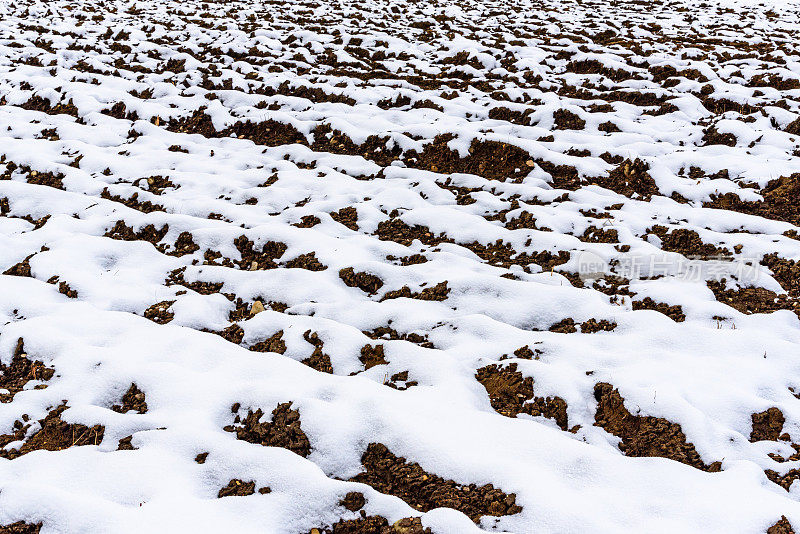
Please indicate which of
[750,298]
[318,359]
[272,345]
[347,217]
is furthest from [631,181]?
[272,345]

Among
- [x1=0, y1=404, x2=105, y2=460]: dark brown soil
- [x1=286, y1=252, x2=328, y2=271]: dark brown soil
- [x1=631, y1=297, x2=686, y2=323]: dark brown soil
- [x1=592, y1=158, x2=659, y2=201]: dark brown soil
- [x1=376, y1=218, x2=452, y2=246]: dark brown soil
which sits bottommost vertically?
[x1=0, y1=404, x2=105, y2=460]: dark brown soil

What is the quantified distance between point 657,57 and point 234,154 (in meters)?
8.50

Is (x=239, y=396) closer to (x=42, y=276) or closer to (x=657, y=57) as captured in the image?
(x=42, y=276)

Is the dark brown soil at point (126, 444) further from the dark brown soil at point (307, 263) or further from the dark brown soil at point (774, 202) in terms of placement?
the dark brown soil at point (774, 202)

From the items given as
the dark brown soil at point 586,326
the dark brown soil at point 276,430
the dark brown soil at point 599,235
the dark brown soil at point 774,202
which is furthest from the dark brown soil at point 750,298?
the dark brown soil at point 276,430

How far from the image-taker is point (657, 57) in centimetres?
1005

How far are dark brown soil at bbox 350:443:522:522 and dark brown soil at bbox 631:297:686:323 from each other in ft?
7.73

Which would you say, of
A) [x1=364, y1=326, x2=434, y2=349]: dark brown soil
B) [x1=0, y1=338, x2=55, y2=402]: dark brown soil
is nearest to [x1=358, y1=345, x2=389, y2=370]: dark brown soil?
[x1=364, y1=326, x2=434, y2=349]: dark brown soil

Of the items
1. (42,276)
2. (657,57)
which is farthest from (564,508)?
(657,57)

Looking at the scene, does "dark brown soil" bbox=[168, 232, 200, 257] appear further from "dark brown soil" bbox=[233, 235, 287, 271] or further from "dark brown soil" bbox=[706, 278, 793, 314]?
"dark brown soil" bbox=[706, 278, 793, 314]

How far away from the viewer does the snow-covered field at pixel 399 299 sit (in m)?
2.83

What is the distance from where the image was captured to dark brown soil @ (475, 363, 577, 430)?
3379mm

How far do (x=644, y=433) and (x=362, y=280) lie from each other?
2605 mm

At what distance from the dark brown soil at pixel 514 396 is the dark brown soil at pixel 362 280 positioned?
54.6 inches
